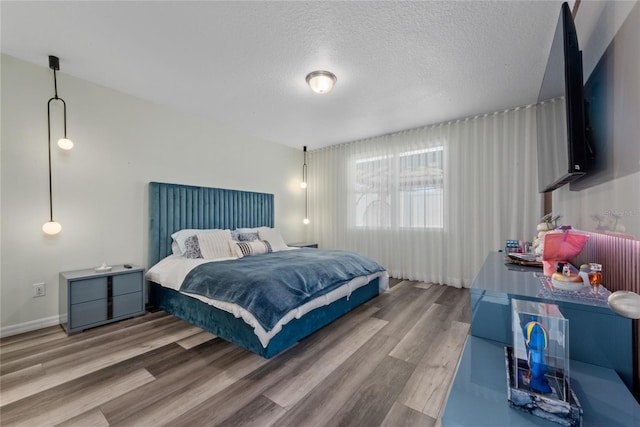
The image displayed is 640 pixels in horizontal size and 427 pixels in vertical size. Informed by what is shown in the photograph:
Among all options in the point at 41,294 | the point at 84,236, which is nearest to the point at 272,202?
the point at 84,236

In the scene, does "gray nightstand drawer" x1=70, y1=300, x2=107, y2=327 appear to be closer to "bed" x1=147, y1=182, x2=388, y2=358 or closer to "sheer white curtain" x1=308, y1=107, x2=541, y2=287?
"bed" x1=147, y1=182, x2=388, y2=358

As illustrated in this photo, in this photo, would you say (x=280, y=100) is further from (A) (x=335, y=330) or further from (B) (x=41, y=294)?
(B) (x=41, y=294)

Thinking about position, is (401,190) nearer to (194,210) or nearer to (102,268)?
(194,210)

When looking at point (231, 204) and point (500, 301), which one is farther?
point (231, 204)

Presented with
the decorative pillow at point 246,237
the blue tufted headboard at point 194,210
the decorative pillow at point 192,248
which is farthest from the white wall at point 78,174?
the decorative pillow at point 246,237

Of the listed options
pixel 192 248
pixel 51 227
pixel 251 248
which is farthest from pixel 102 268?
Result: pixel 251 248

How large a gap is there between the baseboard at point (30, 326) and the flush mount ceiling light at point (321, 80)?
11.4 feet

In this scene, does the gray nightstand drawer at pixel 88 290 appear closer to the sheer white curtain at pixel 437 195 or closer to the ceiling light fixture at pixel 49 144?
the ceiling light fixture at pixel 49 144

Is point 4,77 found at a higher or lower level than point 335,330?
higher

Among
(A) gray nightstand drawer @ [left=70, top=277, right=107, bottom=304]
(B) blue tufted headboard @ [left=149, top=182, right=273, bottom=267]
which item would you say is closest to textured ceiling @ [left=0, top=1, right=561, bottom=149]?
(B) blue tufted headboard @ [left=149, top=182, right=273, bottom=267]

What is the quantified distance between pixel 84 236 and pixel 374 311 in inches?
129

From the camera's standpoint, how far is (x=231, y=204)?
412cm

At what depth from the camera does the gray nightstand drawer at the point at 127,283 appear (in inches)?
105

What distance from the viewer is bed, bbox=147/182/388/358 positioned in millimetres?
2094
